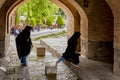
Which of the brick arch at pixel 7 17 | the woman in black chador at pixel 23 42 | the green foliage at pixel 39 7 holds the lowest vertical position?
the woman in black chador at pixel 23 42

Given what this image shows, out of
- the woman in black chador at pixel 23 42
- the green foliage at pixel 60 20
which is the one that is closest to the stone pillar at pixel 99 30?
the woman in black chador at pixel 23 42

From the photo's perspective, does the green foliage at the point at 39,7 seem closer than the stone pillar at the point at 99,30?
No

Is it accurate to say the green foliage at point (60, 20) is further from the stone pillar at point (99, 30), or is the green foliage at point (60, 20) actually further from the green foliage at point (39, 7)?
the stone pillar at point (99, 30)

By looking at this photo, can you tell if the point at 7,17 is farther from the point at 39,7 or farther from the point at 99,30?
the point at 39,7

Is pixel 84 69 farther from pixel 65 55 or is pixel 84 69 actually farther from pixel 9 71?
pixel 9 71

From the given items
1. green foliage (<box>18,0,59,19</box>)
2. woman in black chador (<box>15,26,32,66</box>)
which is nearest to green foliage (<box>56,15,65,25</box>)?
green foliage (<box>18,0,59,19</box>)

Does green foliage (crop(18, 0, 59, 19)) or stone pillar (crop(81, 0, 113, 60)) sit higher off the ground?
green foliage (crop(18, 0, 59, 19))

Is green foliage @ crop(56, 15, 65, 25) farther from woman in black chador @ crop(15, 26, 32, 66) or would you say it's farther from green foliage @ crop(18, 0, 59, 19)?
woman in black chador @ crop(15, 26, 32, 66)

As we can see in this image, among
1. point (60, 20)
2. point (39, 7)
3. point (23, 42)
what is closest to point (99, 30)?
point (23, 42)

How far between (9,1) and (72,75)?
17.3 ft

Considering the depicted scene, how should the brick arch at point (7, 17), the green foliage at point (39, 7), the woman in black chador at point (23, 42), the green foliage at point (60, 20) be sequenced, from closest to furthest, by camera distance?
the woman in black chador at point (23, 42) → the brick arch at point (7, 17) → the green foliage at point (39, 7) → the green foliage at point (60, 20)

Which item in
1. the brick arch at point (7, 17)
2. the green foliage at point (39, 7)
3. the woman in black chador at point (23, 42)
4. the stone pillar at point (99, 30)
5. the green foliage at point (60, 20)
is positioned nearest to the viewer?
the woman in black chador at point (23, 42)

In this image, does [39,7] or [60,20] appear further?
[60,20]

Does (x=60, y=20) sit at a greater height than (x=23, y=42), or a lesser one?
greater
